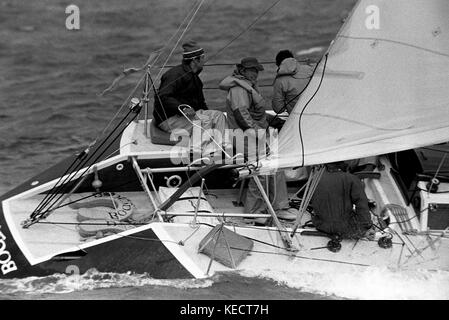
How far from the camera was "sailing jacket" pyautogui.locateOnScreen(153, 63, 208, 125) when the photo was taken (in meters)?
10.8

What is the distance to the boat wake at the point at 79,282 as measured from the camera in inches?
367

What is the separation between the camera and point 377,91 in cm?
927

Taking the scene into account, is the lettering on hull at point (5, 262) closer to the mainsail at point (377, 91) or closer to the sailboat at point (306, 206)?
the sailboat at point (306, 206)

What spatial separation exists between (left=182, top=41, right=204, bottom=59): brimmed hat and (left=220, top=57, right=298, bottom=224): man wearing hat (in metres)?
0.41

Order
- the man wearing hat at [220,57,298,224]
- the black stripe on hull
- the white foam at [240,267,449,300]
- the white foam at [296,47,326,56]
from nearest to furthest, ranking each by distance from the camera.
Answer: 1. the white foam at [240,267,449,300]
2. the black stripe on hull
3. the man wearing hat at [220,57,298,224]
4. the white foam at [296,47,326,56]

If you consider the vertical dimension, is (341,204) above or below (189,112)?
below

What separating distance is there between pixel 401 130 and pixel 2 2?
15174 millimetres

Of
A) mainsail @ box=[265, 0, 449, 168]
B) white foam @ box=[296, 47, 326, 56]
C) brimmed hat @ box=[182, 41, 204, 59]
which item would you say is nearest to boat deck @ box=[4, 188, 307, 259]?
mainsail @ box=[265, 0, 449, 168]

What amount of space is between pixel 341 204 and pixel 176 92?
2.36 metres

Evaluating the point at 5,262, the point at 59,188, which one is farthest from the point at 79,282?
the point at 59,188

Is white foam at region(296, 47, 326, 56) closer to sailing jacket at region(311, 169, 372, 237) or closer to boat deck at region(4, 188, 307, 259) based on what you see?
boat deck at region(4, 188, 307, 259)

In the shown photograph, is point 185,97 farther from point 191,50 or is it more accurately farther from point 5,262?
point 5,262

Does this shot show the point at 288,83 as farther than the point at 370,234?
Yes

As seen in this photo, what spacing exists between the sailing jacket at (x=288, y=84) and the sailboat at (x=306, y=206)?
118cm
